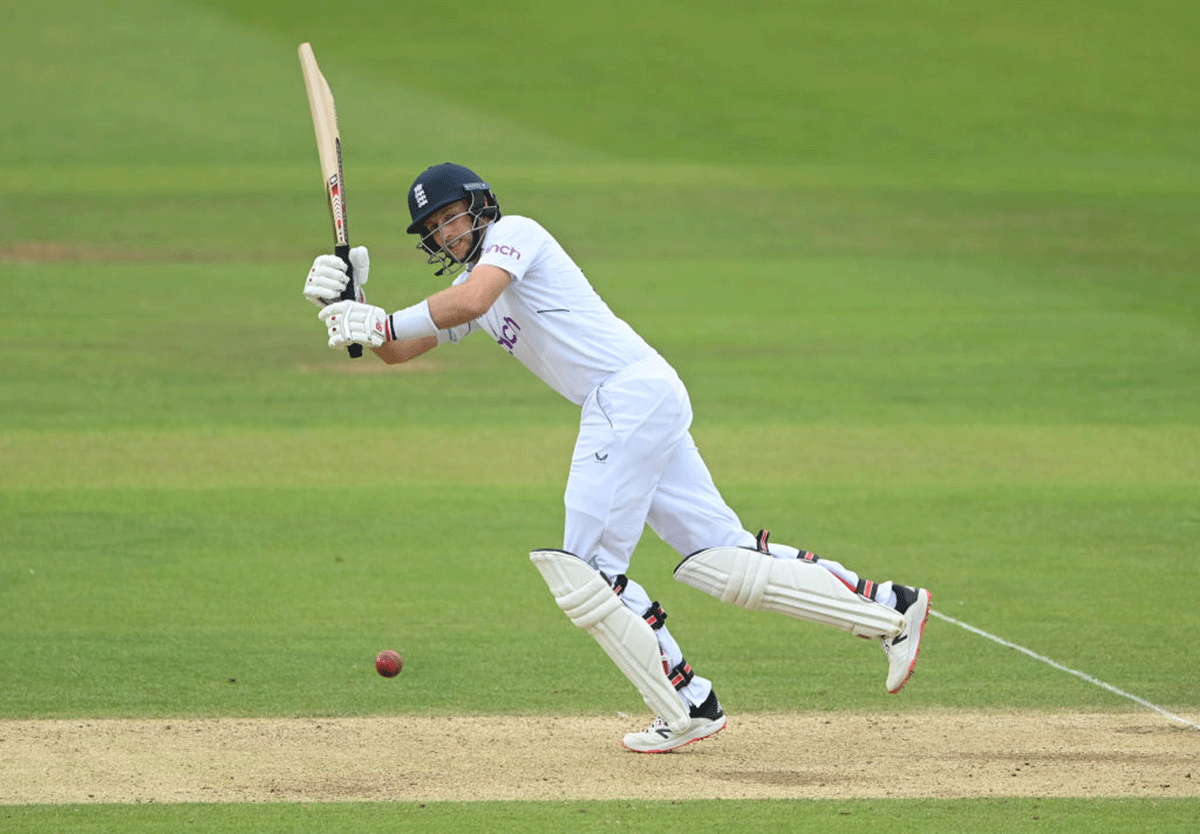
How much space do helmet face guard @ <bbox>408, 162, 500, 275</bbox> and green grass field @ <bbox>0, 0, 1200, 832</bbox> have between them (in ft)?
5.73

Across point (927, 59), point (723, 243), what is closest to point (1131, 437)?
point (723, 243)

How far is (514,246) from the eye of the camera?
5.50m

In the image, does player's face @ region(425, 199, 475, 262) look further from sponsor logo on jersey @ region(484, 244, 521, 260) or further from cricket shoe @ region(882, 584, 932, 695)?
cricket shoe @ region(882, 584, 932, 695)

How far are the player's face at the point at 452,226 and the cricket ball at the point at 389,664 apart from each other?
1670 millimetres

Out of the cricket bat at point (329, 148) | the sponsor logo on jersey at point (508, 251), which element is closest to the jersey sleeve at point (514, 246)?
the sponsor logo on jersey at point (508, 251)

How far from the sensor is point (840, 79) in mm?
30406

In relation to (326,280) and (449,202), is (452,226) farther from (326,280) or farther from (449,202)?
(326,280)

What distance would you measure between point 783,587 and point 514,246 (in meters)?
1.45

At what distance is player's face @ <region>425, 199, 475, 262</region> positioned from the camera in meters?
5.71

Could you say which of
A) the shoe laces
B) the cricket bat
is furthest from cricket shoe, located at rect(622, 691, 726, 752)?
the cricket bat

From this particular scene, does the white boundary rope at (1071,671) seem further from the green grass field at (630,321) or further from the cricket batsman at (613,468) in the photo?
the cricket batsman at (613,468)

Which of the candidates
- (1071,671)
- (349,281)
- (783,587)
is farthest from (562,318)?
(1071,671)

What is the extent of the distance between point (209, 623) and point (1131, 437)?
735 centimetres

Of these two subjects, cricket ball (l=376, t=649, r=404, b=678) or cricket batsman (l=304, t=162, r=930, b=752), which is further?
cricket ball (l=376, t=649, r=404, b=678)
